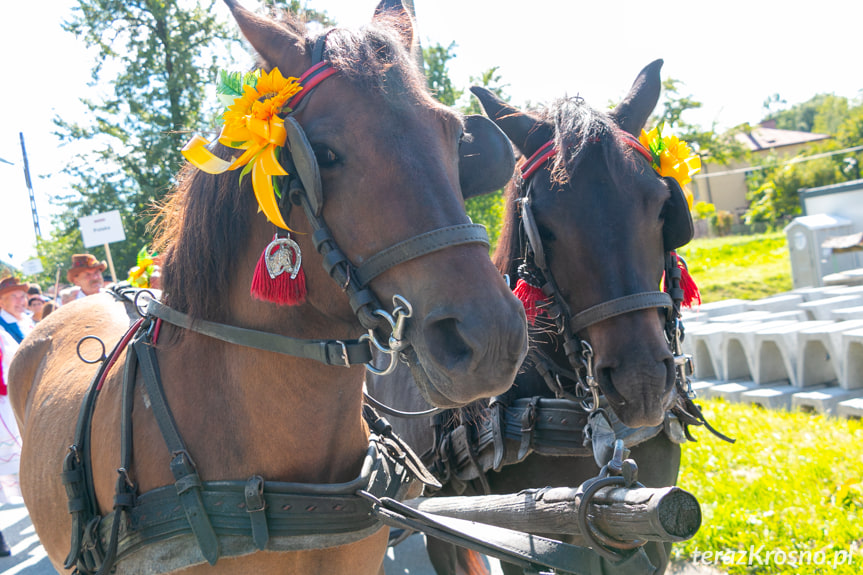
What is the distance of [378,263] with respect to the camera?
55.5 inches

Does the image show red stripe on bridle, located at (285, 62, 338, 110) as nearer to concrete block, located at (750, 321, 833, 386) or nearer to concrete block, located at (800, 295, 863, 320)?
concrete block, located at (750, 321, 833, 386)

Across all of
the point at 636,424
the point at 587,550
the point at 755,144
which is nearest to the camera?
the point at 587,550

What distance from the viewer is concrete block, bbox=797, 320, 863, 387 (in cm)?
564

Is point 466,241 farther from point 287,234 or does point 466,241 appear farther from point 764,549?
point 764,549

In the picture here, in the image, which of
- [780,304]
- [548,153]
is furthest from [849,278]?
[548,153]

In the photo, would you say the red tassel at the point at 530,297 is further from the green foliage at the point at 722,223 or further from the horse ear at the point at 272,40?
the green foliage at the point at 722,223

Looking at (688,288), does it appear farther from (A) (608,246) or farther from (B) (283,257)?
(B) (283,257)

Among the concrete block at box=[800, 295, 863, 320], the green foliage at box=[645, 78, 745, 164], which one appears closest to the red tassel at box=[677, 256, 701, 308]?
the concrete block at box=[800, 295, 863, 320]

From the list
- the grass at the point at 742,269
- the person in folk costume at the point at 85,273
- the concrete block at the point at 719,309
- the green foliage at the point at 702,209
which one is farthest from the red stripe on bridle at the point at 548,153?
the grass at the point at 742,269

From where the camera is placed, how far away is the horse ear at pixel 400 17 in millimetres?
1865

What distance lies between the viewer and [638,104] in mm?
2707

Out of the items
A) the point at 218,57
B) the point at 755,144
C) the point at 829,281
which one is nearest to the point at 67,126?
the point at 218,57

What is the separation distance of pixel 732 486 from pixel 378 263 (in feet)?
12.8

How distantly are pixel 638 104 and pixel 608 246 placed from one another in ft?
2.86
